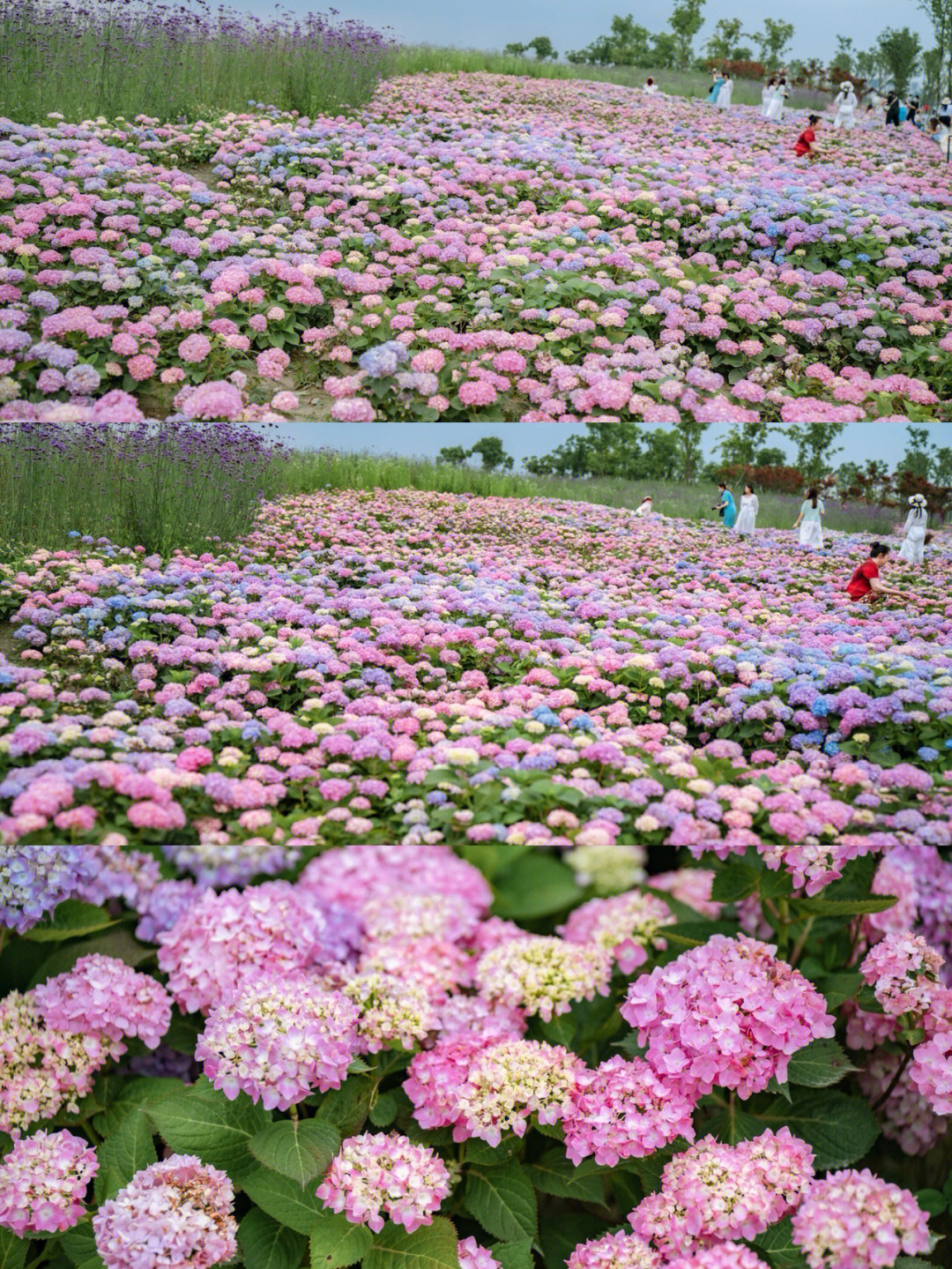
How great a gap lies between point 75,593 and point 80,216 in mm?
3928

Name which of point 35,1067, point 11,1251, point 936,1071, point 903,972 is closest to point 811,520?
point 903,972

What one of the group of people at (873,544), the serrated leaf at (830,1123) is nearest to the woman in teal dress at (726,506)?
the group of people at (873,544)

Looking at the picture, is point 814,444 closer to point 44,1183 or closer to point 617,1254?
point 617,1254

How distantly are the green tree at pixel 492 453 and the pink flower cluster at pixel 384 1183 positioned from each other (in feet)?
5.27

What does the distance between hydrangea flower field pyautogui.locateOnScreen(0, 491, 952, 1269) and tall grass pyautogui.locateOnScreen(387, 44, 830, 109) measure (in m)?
9.31

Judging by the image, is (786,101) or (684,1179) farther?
(786,101)

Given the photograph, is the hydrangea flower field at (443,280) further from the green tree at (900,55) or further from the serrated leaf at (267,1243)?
the serrated leaf at (267,1243)

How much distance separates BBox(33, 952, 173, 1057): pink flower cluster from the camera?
5.22 feet

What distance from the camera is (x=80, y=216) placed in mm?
5027

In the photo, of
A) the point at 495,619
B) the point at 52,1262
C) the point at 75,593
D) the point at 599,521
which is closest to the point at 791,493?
the point at 599,521

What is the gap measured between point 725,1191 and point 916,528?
1.46m

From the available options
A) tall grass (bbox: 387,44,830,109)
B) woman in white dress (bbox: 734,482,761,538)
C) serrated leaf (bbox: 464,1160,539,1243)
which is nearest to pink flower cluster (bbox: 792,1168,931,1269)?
serrated leaf (bbox: 464,1160,539,1243)

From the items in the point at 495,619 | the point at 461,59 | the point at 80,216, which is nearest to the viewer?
the point at 495,619

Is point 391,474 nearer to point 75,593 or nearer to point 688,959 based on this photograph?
point 75,593
